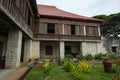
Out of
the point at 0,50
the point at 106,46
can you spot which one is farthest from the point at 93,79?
the point at 106,46

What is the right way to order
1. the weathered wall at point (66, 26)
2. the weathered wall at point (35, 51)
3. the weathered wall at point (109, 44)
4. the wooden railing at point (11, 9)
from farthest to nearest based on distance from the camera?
the weathered wall at point (109, 44)
the weathered wall at point (66, 26)
the weathered wall at point (35, 51)
the wooden railing at point (11, 9)

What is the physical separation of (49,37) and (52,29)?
1.47 meters

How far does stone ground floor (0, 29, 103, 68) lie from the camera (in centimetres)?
884

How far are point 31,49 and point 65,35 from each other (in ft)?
16.2

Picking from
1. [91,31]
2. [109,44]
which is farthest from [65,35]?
[109,44]

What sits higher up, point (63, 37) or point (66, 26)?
point (66, 26)

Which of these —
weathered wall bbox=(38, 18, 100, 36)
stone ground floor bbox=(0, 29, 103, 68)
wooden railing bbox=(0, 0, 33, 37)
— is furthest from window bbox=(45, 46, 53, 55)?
wooden railing bbox=(0, 0, 33, 37)

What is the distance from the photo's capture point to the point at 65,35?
17.7m

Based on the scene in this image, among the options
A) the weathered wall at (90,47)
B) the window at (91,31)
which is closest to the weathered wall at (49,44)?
the weathered wall at (90,47)

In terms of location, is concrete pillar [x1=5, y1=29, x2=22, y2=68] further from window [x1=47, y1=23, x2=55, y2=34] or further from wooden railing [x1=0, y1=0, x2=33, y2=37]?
window [x1=47, y1=23, x2=55, y2=34]

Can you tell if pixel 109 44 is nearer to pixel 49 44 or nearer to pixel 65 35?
pixel 65 35

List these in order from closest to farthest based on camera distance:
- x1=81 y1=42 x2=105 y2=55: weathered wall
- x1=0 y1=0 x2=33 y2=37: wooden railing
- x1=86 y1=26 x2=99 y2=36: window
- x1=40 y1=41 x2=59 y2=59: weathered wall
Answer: x1=0 y1=0 x2=33 y2=37: wooden railing
x1=40 y1=41 x2=59 y2=59: weathered wall
x1=81 y1=42 x2=105 y2=55: weathered wall
x1=86 y1=26 x2=99 y2=36: window

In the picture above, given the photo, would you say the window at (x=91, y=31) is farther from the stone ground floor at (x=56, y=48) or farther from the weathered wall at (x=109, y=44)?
the weathered wall at (x=109, y=44)

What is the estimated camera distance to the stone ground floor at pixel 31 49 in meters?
8.84
